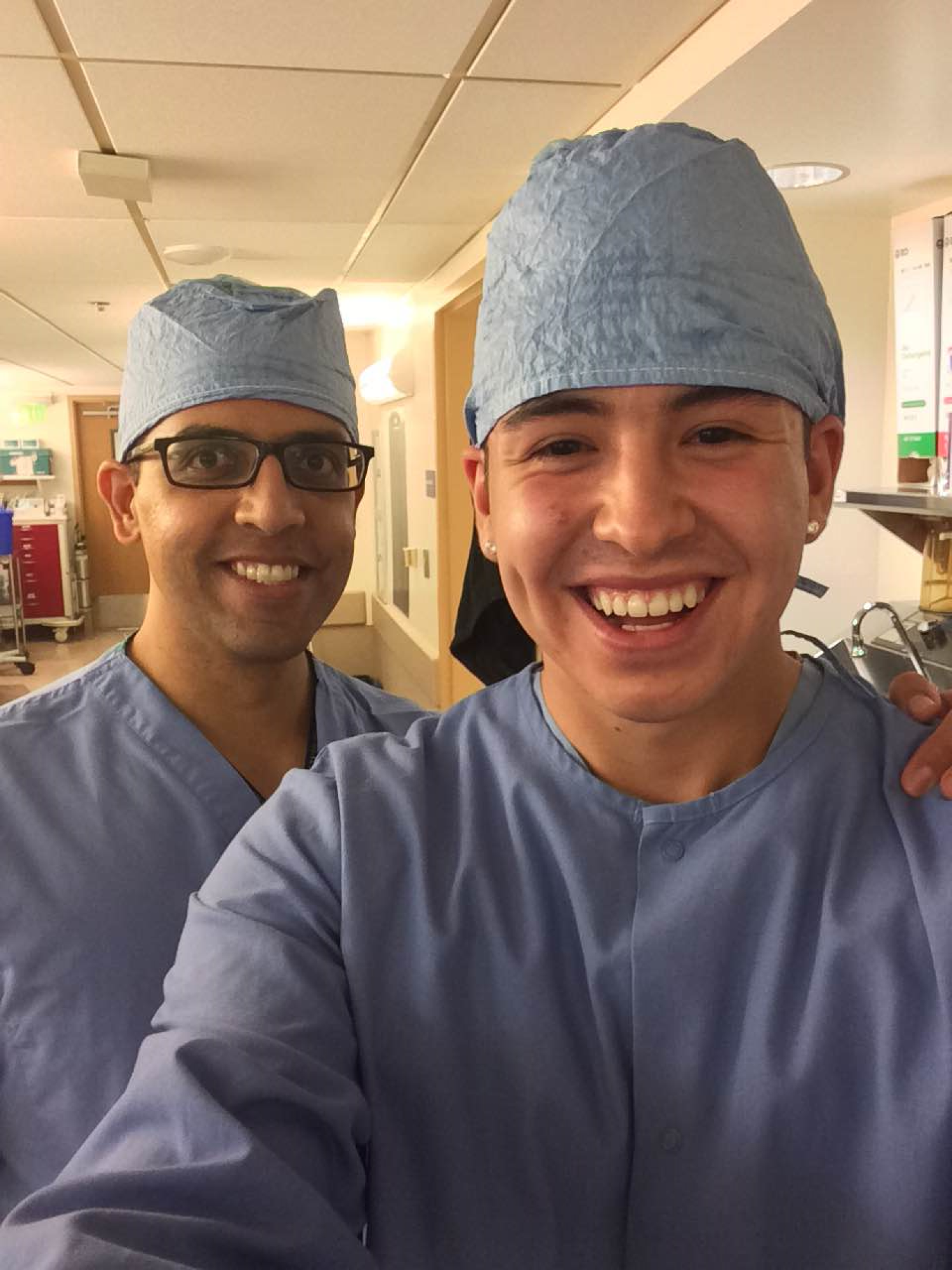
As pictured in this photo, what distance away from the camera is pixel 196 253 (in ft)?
10.8

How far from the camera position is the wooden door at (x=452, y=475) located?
403cm

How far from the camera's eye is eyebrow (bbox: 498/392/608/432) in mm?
777

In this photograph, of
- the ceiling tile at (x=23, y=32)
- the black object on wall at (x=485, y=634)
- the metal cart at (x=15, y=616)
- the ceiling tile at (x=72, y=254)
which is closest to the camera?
the ceiling tile at (x=23, y=32)

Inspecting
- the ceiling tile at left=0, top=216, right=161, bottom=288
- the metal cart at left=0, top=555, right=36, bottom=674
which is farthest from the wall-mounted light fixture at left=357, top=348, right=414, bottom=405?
the metal cart at left=0, top=555, right=36, bottom=674

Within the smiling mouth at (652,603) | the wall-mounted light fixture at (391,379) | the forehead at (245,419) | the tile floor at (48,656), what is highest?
the wall-mounted light fixture at (391,379)

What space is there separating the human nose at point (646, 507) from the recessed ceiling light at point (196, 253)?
113 inches

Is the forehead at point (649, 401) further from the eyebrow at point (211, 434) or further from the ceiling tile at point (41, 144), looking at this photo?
the ceiling tile at point (41, 144)

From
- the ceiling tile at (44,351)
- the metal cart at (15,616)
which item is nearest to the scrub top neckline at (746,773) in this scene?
the ceiling tile at (44,351)

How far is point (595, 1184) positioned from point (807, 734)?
396 millimetres

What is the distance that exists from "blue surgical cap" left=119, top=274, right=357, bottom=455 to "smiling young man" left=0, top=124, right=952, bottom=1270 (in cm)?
52

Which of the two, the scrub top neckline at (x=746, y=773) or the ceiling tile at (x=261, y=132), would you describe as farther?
the ceiling tile at (x=261, y=132)

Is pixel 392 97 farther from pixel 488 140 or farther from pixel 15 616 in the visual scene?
pixel 15 616

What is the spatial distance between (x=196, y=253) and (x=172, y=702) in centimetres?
248

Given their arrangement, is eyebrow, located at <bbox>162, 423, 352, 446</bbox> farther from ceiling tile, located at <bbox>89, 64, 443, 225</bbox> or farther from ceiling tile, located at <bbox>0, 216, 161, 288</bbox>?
ceiling tile, located at <bbox>0, 216, 161, 288</bbox>
